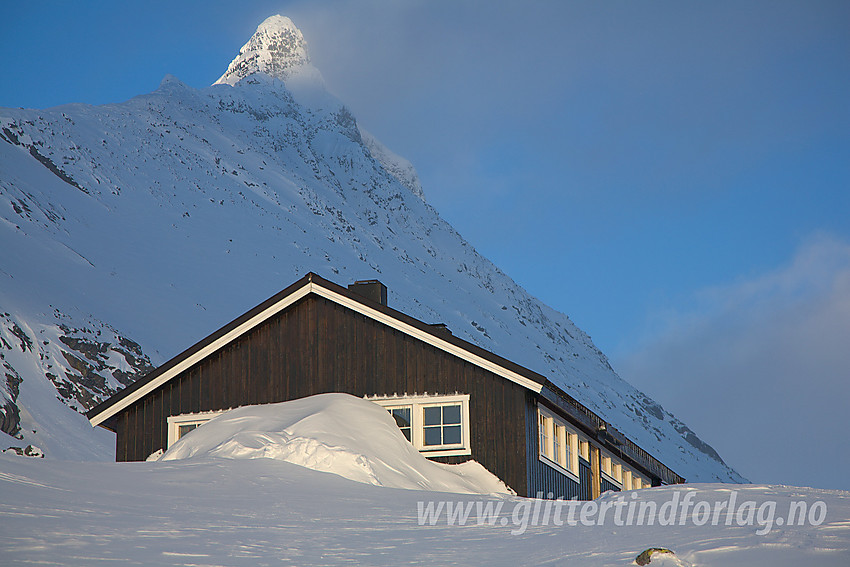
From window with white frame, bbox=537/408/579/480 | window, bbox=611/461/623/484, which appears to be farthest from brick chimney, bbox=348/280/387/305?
window, bbox=611/461/623/484

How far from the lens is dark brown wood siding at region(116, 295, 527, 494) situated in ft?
70.3

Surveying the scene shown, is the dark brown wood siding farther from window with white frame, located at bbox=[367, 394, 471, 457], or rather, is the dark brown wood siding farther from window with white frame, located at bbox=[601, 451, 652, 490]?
window with white frame, located at bbox=[601, 451, 652, 490]

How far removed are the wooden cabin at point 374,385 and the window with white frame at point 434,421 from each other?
0.02 metres

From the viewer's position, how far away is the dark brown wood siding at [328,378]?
21438 mm

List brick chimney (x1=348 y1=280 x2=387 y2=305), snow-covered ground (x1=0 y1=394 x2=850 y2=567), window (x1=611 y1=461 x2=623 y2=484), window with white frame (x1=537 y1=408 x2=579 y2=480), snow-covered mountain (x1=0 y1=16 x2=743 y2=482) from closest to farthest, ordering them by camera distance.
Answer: snow-covered ground (x1=0 y1=394 x2=850 y2=567)
window with white frame (x1=537 y1=408 x2=579 y2=480)
brick chimney (x1=348 y1=280 x2=387 y2=305)
window (x1=611 y1=461 x2=623 y2=484)
snow-covered mountain (x1=0 y1=16 x2=743 y2=482)

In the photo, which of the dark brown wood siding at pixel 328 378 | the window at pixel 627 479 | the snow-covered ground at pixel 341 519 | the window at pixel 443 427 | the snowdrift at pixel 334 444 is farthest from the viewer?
the window at pixel 627 479

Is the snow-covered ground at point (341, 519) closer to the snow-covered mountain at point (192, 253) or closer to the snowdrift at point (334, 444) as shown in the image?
the snowdrift at point (334, 444)

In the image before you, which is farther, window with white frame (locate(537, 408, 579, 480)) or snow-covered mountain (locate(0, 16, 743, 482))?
snow-covered mountain (locate(0, 16, 743, 482))

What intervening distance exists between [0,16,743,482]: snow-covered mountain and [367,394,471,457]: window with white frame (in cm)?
2698

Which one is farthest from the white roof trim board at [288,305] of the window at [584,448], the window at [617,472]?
the window at [617,472]

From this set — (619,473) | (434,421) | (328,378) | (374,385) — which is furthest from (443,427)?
(619,473)

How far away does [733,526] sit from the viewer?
418 inches

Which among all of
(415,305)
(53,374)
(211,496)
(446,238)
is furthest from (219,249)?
(211,496)

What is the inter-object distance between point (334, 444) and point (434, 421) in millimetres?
5231
